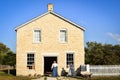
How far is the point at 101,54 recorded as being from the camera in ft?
180

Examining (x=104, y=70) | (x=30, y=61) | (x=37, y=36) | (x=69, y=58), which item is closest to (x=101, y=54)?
(x=69, y=58)

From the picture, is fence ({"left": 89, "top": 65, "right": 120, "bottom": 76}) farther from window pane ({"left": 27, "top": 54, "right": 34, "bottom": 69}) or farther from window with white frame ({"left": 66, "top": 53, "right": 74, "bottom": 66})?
window pane ({"left": 27, "top": 54, "right": 34, "bottom": 69})

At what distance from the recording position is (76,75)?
113ft

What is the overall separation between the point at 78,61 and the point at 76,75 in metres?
1.79

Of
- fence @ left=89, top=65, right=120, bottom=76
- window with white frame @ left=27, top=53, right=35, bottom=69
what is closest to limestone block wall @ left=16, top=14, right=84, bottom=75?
window with white frame @ left=27, top=53, right=35, bottom=69

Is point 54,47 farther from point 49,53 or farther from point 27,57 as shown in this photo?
point 27,57

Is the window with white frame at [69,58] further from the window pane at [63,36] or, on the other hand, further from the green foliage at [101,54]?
the green foliage at [101,54]

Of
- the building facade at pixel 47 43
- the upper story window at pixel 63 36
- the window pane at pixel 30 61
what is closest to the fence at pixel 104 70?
the building facade at pixel 47 43

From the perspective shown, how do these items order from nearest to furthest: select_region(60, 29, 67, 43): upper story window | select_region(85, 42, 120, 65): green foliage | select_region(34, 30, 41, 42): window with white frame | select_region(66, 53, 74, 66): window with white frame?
1. select_region(66, 53, 74, 66): window with white frame
2. select_region(34, 30, 41, 42): window with white frame
3. select_region(60, 29, 67, 43): upper story window
4. select_region(85, 42, 120, 65): green foliage

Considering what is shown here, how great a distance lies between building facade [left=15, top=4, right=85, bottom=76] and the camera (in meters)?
34.5

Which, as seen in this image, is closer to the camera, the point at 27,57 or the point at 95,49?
the point at 27,57

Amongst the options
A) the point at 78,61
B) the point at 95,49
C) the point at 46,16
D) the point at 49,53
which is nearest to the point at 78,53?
the point at 78,61

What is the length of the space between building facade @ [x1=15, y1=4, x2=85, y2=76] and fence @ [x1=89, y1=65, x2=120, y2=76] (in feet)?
8.43

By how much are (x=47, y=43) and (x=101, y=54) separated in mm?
22104
